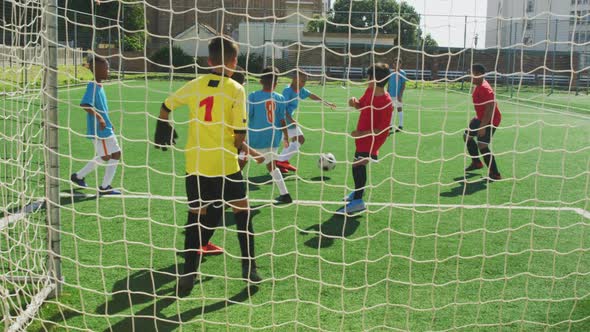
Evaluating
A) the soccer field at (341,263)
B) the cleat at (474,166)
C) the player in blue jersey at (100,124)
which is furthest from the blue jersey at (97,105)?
the cleat at (474,166)

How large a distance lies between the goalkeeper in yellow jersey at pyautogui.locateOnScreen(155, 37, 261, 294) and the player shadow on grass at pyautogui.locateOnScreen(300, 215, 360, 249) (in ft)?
3.82

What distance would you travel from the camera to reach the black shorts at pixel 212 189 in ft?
14.6

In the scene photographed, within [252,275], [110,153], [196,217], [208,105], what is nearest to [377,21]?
[208,105]

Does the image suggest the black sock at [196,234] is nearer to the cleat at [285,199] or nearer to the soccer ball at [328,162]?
the cleat at [285,199]

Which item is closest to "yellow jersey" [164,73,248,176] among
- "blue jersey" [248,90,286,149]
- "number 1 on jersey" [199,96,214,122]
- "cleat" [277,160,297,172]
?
"number 1 on jersey" [199,96,214,122]

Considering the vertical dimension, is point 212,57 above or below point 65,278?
above

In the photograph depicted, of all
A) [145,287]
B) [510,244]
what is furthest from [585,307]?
[145,287]

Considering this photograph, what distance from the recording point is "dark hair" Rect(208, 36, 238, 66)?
4.31 m

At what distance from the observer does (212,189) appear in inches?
177

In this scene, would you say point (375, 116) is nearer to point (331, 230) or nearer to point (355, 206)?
point (355, 206)

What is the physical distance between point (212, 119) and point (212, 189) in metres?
0.55

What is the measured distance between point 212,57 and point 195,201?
110 cm

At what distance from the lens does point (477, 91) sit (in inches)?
347

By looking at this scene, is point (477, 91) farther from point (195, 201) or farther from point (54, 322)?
point (54, 322)
